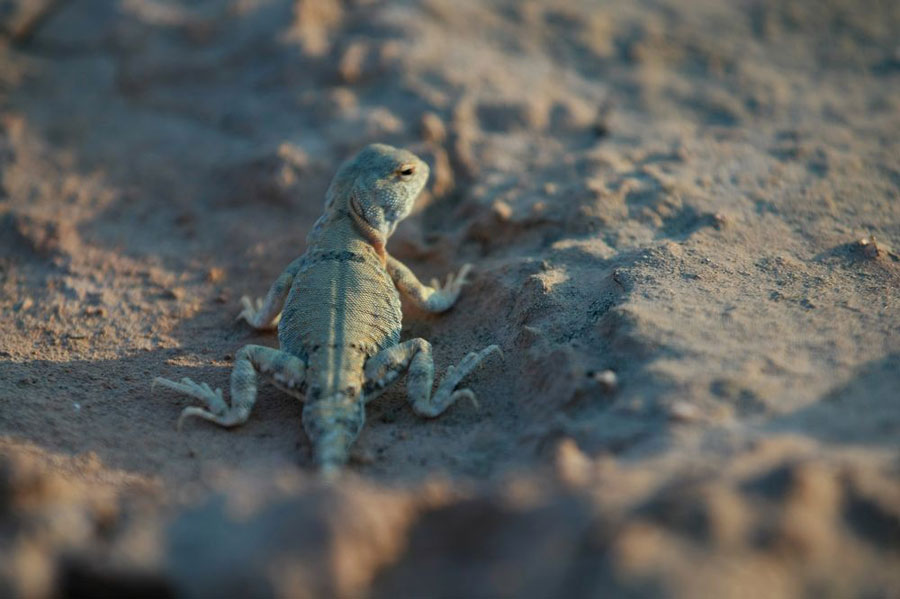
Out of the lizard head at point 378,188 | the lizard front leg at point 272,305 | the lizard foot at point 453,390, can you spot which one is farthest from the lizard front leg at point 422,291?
the lizard foot at point 453,390

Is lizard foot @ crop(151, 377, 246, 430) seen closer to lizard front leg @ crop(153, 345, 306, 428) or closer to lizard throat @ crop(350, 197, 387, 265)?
lizard front leg @ crop(153, 345, 306, 428)

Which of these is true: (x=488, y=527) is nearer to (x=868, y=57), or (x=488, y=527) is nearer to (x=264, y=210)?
(x=264, y=210)

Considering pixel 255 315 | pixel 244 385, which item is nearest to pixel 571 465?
pixel 244 385

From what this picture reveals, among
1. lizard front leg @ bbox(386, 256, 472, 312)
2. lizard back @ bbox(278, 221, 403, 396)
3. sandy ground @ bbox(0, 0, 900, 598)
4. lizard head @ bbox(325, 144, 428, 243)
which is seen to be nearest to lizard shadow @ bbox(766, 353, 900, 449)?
sandy ground @ bbox(0, 0, 900, 598)

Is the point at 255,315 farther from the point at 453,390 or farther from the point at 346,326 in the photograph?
the point at 453,390

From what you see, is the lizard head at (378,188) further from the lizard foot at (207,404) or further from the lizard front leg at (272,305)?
the lizard foot at (207,404)
